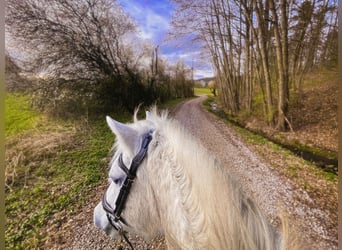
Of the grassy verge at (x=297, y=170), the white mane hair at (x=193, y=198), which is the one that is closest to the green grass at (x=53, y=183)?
the white mane hair at (x=193, y=198)

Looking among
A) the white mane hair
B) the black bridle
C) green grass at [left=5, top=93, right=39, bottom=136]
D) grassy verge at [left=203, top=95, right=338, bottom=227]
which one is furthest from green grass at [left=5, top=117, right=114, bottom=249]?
grassy verge at [left=203, top=95, right=338, bottom=227]

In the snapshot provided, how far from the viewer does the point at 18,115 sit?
85cm

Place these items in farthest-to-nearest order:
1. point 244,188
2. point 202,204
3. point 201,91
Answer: point 201,91 → point 244,188 → point 202,204

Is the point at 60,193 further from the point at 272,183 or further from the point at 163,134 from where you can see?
the point at 272,183

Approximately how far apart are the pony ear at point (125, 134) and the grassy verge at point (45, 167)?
46 centimetres

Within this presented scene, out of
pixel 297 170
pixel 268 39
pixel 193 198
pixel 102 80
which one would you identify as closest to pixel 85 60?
pixel 102 80

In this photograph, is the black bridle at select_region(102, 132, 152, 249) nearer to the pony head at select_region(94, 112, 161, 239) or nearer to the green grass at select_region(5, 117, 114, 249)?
the pony head at select_region(94, 112, 161, 239)

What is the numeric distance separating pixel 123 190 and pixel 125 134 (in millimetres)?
157

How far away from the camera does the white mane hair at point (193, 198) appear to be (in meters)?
0.39

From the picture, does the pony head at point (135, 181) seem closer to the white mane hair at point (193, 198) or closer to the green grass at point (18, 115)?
the white mane hair at point (193, 198)

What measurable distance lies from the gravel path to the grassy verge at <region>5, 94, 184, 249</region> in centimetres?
8

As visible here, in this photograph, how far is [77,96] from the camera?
966 millimetres

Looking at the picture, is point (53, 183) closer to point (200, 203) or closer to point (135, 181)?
point (135, 181)

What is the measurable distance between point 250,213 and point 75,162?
85cm
